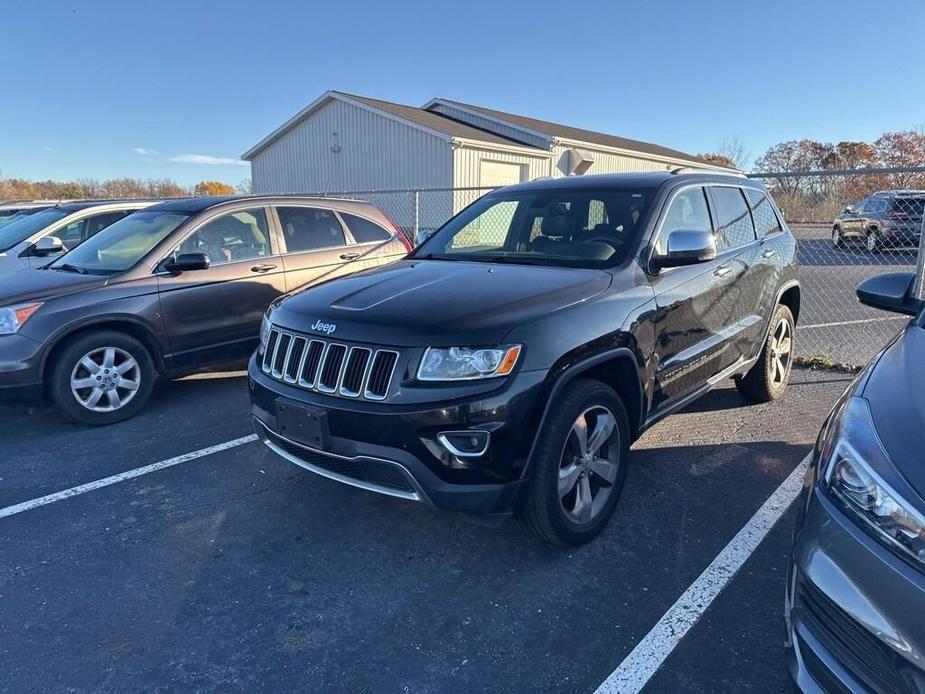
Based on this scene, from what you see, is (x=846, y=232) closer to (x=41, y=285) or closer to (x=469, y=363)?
(x=469, y=363)

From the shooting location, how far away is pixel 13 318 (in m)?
4.60

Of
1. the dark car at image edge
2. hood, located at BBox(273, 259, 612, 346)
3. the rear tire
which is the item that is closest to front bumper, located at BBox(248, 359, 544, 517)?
hood, located at BBox(273, 259, 612, 346)

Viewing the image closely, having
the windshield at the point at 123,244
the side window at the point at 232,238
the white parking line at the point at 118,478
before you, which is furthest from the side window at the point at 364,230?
the white parking line at the point at 118,478

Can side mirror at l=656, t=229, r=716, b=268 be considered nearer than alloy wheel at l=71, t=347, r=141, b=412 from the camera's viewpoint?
Yes

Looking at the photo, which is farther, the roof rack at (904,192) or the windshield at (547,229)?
the roof rack at (904,192)

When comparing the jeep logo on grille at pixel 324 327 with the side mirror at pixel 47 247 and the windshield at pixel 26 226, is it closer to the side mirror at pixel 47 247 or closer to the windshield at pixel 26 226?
the side mirror at pixel 47 247

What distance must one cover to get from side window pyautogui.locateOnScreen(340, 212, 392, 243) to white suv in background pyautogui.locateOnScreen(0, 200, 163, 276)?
3608 mm

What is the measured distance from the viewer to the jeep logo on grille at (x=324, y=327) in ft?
9.78

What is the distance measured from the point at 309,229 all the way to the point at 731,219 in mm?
3917

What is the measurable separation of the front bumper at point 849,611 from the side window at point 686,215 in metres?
2.03

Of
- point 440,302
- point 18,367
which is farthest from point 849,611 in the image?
point 18,367

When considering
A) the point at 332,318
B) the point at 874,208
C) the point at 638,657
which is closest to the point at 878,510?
the point at 638,657

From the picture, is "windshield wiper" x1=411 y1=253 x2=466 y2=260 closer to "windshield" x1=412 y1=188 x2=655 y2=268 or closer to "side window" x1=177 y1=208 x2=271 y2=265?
"windshield" x1=412 y1=188 x2=655 y2=268

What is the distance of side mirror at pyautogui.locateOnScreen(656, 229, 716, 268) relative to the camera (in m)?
3.37
